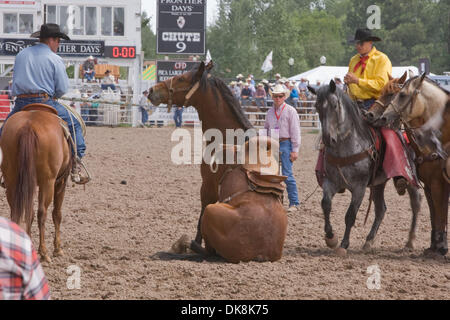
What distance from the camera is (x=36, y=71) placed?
6.35 metres

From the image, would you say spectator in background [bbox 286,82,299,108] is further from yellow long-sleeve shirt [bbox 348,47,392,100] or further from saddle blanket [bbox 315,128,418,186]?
saddle blanket [bbox 315,128,418,186]

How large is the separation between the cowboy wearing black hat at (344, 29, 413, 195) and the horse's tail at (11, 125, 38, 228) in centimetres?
335

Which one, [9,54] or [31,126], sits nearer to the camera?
[31,126]

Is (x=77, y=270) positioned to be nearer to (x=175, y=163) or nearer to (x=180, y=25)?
(x=175, y=163)

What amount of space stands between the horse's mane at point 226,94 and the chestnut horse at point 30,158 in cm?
146

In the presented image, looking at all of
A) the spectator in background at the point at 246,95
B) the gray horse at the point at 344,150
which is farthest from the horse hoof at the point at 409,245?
the spectator in background at the point at 246,95

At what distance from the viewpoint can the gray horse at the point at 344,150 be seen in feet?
21.2

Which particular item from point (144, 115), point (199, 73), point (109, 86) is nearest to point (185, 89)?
point (199, 73)

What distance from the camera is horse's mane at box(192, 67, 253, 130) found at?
6.30m

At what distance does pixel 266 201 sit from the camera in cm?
573

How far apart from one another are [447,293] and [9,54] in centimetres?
2619
